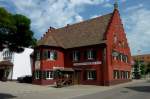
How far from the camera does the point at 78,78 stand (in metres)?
47.5

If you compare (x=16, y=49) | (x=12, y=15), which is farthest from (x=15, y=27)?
(x=16, y=49)

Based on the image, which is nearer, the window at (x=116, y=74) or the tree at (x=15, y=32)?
the tree at (x=15, y=32)

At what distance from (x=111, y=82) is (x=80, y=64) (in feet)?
20.1

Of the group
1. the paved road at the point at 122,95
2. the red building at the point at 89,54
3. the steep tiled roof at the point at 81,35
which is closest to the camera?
the paved road at the point at 122,95

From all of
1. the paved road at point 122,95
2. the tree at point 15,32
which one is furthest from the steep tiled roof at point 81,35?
the tree at point 15,32

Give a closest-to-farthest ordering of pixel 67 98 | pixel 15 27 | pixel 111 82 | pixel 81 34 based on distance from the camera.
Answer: pixel 15 27 → pixel 67 98 → pixel 111 82 → pixel 81 34

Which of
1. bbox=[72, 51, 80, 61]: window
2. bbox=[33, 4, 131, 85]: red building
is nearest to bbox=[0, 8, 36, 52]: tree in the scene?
bbox=[33, 4, 131, 85]: red building

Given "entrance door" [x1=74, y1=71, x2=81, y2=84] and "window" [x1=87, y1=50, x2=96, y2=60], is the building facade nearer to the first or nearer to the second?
"entrance door" [x1=74, y1=71, x2=81, y2=84]

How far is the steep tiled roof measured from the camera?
47438mm

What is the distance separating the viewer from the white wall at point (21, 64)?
5941 cm

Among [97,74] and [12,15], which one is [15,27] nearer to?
[12,15]

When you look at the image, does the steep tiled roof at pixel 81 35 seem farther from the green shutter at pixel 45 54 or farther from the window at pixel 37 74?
the window at pixel 37 74

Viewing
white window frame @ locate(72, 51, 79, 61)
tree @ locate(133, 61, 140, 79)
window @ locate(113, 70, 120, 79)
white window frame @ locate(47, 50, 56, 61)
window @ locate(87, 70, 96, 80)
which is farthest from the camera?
tree @ locate(133, 61, 140, 79)

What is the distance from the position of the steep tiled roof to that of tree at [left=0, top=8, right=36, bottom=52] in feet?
69.6
